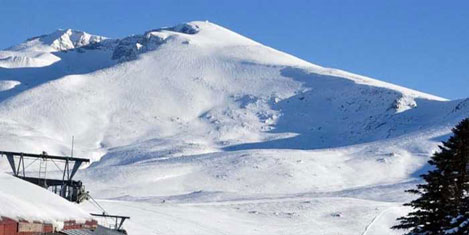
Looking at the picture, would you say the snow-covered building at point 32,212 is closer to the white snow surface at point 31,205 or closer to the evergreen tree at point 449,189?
the white snow surface at point 31,205

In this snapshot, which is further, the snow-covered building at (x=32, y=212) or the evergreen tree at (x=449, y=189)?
the evergreen tree at (x=449, y=189)

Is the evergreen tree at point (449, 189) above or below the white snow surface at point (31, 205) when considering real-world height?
above

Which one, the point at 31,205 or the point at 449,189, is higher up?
the point at 449,189

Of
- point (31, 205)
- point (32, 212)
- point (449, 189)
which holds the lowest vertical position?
point (32, 212)

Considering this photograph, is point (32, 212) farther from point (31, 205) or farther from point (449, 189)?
point (449, 189)

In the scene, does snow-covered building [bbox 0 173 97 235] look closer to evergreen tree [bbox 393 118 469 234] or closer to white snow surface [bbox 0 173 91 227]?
white snow surface [bbox 0 173 91 227]

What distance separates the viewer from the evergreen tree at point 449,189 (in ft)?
66.3

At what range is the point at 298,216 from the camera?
88.0 m

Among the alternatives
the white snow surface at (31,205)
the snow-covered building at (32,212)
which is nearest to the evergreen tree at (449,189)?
the snow-covered building at (32,212)

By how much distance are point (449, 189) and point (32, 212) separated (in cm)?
1378

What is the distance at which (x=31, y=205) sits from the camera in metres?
9.09

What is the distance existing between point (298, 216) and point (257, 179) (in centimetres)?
7030

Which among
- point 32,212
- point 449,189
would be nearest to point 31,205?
point 32,212

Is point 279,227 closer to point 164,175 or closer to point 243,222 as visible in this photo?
point 243,222
